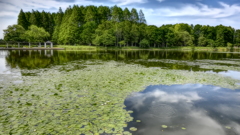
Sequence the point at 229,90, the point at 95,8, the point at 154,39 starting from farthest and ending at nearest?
1. the point at 95,8
2. the point at 154,39
3. the point at 229,90

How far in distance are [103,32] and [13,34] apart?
149 feet

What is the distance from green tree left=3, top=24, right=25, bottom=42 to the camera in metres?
80.1

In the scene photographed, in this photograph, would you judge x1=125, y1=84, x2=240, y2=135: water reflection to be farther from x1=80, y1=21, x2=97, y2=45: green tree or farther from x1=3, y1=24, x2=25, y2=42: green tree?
x1=3, y1=24, x2=25, y2=42: green tree

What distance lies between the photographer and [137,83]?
12836 mm

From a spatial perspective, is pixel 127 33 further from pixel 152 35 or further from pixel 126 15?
pixel 126 15

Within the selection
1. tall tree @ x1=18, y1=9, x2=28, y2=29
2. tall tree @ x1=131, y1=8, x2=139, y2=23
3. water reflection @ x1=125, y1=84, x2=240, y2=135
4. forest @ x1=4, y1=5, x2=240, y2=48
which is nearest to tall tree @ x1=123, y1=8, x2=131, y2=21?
forest @ x1=4, y1=5, x2=240, y2=48

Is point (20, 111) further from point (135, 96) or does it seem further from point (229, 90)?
point (229, 90)

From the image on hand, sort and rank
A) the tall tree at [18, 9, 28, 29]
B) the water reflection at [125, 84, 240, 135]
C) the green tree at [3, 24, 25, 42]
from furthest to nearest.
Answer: the tall tree at [18, 9, 28, 29] < the green tree at [3, 24, 25, 42] < the water reflection at [125, 84, 240, 135]

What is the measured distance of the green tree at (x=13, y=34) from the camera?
263 feet

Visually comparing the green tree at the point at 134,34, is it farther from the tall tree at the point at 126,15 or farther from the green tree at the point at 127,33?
the tall tree at the point at 126,15

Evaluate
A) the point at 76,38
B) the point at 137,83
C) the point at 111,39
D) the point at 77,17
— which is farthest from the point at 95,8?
the point at 137,83

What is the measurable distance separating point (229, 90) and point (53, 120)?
38.6ft

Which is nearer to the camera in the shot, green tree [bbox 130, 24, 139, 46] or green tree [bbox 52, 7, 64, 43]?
green tree [bbox 130, 24, 139, 46]

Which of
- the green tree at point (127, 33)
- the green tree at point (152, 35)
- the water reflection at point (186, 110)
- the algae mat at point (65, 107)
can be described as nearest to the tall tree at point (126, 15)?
the green tree at point (152, 35)
